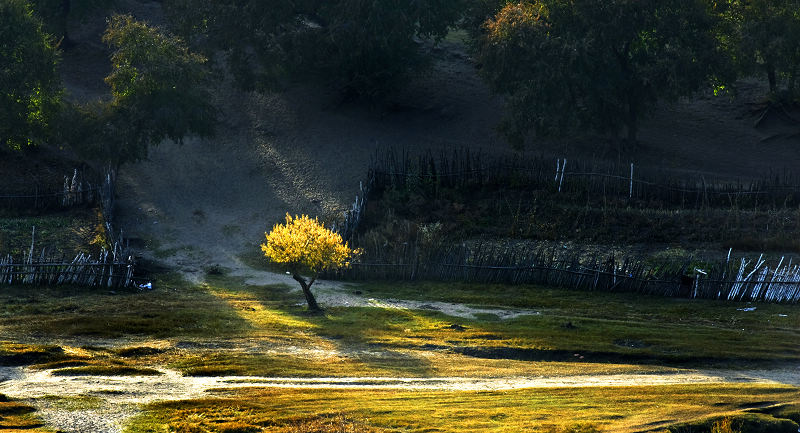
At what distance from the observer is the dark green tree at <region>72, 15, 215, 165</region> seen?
1711 inches

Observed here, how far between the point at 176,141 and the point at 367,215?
34.2 ft

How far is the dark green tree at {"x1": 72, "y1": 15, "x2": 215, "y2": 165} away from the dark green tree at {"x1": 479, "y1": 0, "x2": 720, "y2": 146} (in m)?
13.1

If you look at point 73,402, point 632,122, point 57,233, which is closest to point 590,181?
point 632,122

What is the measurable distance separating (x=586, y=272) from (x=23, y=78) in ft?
86.2

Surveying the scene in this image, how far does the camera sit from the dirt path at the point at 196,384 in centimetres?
2156

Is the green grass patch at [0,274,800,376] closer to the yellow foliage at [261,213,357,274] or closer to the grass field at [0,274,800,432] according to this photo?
the grass field at [0,274,800,432]

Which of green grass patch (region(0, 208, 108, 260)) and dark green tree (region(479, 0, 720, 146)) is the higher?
dark green tree (region(479, 0, 720, 146))

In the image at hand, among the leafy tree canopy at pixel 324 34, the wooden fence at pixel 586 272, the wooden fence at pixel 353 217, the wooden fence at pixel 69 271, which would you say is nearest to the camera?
the wooden fence at pixel 586 272

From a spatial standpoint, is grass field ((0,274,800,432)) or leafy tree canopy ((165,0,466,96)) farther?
leafy tree canopy ((165,0,466,96))

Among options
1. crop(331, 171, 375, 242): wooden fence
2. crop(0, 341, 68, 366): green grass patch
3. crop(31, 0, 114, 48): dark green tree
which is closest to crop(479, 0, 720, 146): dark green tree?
crop(331, 171, 375, 242): wooden fence

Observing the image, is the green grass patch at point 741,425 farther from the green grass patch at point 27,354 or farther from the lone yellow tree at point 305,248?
the green grass patch at point 27,354

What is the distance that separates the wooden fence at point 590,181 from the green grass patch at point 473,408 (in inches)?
726

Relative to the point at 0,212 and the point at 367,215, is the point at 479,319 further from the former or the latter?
the point at 0,212

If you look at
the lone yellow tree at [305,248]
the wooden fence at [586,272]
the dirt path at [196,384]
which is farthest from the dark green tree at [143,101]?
the dirt path at [196,384]
